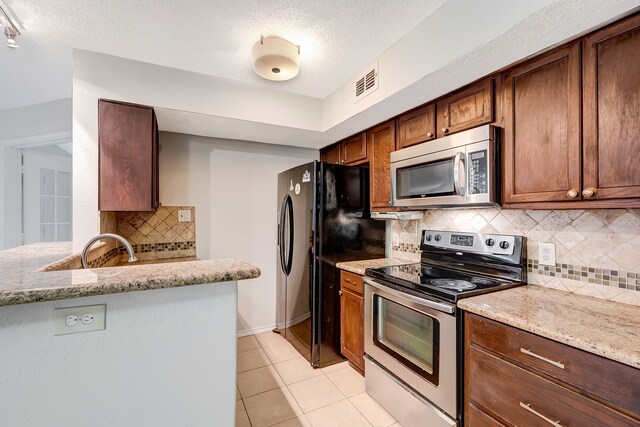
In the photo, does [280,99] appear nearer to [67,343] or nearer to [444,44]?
[444,44]

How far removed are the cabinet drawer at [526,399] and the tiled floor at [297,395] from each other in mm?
764

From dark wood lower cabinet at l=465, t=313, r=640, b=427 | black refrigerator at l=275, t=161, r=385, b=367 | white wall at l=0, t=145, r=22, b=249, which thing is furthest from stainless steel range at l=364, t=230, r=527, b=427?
white wall at l=0, t=145, r=22, b=249

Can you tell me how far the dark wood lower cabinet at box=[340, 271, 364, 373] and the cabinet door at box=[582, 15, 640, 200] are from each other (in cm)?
149

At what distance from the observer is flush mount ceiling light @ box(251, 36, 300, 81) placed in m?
1.73

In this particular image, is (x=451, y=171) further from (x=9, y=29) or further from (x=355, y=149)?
(x=9, y=29)

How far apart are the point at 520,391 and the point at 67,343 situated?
5.36 ft

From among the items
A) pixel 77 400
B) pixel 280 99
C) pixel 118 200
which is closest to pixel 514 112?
pixel 280 99

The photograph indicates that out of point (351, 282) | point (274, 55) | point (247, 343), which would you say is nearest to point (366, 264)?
point (351, 282)

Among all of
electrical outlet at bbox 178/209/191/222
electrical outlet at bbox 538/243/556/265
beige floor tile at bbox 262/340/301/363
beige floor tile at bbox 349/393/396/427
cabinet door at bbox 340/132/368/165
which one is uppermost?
cabinet door at bbox 340/132/368/165

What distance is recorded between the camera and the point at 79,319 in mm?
822

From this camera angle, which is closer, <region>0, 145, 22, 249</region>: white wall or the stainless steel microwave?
the stainless steel microwave

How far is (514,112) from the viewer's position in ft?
5.13

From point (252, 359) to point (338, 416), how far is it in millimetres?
1056

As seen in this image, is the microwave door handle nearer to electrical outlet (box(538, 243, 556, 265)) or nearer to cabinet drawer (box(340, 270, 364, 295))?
electrical outlet (box(538, 243, 556, 265))
